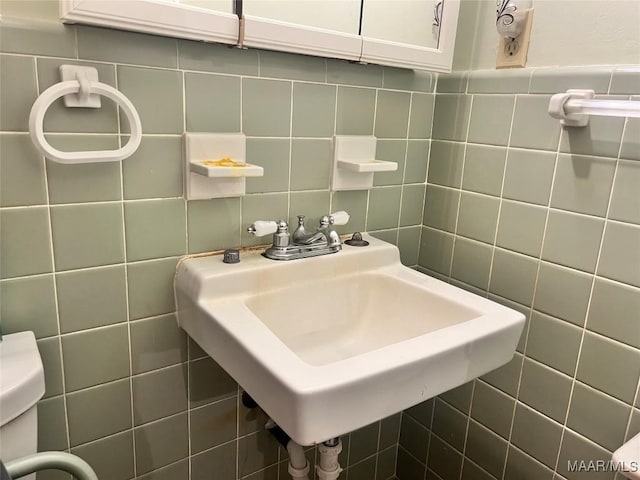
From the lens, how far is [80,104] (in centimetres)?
78

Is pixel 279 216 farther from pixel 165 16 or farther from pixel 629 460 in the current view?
pixel 629 460

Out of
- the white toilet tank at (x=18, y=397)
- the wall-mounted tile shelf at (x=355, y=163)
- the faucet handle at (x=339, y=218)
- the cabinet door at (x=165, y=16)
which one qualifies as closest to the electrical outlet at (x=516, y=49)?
the wall-mounted tile shelf at (x=355, y=163)

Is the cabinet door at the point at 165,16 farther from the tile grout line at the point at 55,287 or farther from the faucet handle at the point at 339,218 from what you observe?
the faucet handle at the point at 339,218

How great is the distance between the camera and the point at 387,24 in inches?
44.3

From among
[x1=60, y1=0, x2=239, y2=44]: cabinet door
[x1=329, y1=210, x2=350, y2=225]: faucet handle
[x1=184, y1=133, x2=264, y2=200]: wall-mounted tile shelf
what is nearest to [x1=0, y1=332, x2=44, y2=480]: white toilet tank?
[x1=184, y1=133, x2=264, y2=200]: wall-mounted tile shelf

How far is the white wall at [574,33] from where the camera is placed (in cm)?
90

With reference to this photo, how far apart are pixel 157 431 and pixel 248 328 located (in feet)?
1.40

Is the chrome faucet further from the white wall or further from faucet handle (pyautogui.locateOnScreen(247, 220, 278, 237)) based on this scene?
the white wall

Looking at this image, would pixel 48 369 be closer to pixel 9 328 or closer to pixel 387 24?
pixel 9 328

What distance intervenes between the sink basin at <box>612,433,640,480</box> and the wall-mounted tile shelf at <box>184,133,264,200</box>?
785 millimetres

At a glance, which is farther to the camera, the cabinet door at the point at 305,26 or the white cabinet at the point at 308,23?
the cabinet door at the point at 305,26

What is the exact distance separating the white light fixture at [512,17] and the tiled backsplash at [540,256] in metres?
0.09

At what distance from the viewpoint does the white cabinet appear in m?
0.77

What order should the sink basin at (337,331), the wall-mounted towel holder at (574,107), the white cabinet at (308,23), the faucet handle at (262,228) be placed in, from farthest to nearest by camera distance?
the faucet handle at (262,228) → the wall-mounted towel holder at (574,107) → the white cabinet at (308,23) → the sink basin at (337,331)
